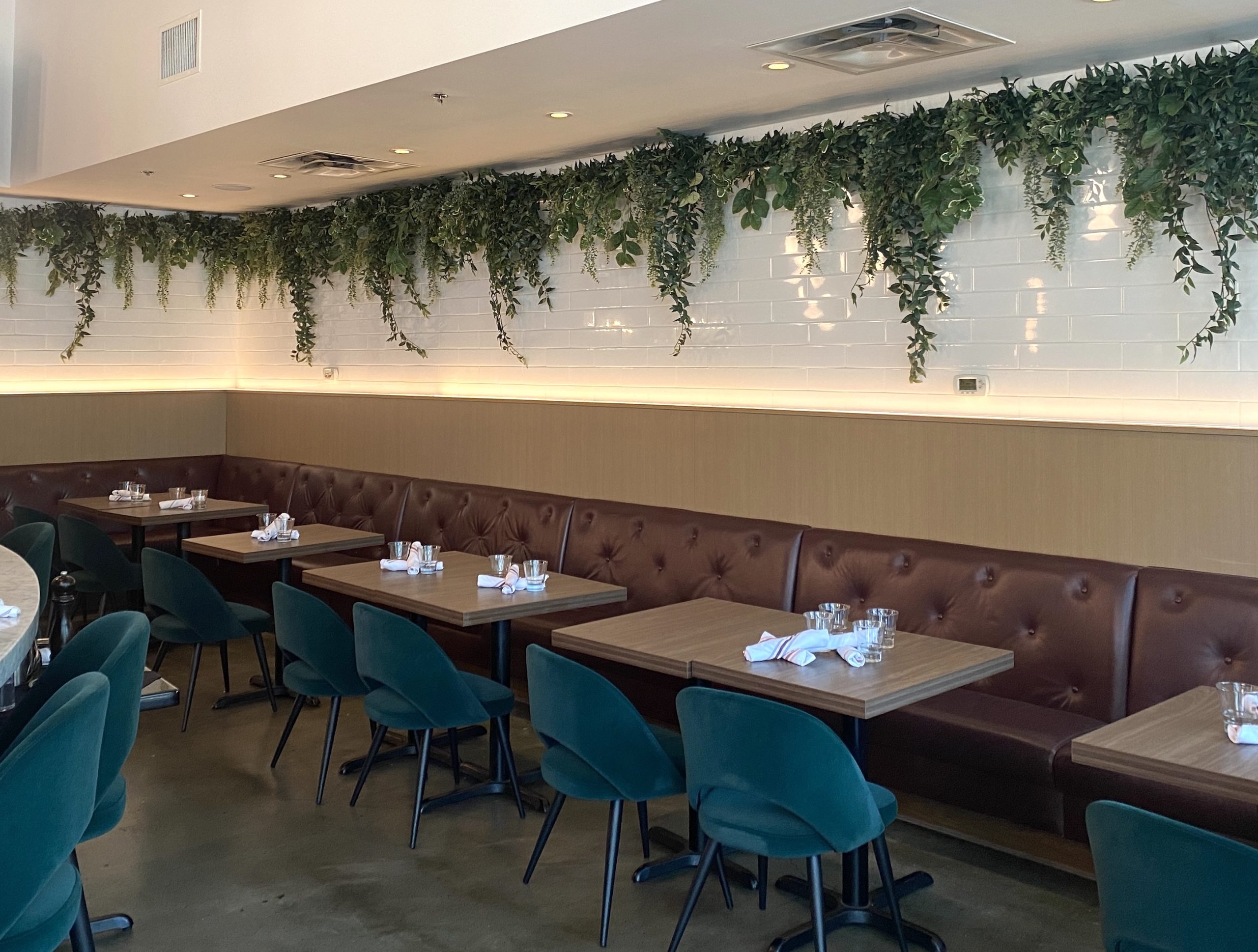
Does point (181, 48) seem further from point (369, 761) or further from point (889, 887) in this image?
point (889, 887)

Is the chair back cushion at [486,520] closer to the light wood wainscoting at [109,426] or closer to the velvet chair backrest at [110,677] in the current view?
the light wood wainscoting at [109,426]

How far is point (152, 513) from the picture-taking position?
6.68 metres

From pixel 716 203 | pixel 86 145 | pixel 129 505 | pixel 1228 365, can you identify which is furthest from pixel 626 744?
pixel 86 145

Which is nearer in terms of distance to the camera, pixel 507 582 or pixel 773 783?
pixel 773 783

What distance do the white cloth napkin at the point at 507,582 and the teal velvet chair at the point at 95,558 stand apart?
2777 millimetres

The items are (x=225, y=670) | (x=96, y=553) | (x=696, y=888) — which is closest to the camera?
(x=696, y=888)

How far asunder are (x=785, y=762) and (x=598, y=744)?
0.62 metres

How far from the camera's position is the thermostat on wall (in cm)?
479

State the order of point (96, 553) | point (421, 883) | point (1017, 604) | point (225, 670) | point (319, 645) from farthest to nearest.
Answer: point (96, 553) < point (225, 670) < point (319, 645) < point (1017, 604) < point (421, 883)

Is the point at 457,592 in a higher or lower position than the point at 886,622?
lower

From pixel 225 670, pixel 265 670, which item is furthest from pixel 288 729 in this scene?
pixel 225 670

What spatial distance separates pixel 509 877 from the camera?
391 cm

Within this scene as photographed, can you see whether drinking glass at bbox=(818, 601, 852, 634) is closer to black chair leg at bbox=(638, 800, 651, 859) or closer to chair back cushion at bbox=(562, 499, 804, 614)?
black chair leg at bbox=(638, 800, 651, 859)

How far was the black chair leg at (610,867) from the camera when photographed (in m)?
3.44
